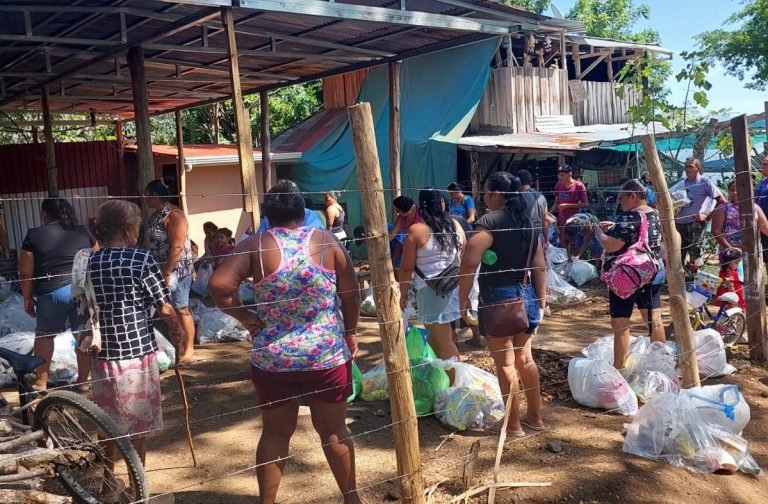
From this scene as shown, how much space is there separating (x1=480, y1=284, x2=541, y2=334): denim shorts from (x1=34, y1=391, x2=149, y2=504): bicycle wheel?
7.31ft

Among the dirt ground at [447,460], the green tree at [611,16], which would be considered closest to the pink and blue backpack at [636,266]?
the dirt ground at [447,460]

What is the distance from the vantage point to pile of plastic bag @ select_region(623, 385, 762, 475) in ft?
12.9

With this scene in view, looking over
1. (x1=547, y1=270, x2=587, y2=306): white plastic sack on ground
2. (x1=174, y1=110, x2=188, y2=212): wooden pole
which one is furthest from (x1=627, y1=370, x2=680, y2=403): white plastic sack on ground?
(x1=174, y1=110, x2=188, y2=212): wooden pole

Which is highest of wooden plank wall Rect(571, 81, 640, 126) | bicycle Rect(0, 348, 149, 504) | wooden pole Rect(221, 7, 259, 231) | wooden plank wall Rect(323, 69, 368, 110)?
wooden plank wall Rect(323, 69, 368, 110)

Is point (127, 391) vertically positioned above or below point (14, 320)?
above

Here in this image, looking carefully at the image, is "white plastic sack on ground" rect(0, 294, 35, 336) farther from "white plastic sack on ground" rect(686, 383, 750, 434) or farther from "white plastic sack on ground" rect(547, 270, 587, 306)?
"white plastic sack on ground" rect(686, 383, 750, 434)

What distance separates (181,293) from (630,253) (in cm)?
375

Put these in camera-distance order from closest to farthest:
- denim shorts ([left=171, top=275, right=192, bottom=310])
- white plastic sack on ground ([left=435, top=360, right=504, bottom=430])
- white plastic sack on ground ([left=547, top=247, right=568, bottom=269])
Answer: white plastic sack on ground ([left=435, top=360, right=504, bottom=430]), denim shorts ([left=171, top=275, right=192, bottom=310]), white plastic sack on ground ([left=547, top=247, right=568, bottom=269])

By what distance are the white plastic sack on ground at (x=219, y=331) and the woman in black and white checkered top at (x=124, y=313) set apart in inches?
155

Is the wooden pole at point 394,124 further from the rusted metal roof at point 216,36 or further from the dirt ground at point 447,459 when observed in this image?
the dirt ground at point 447,459

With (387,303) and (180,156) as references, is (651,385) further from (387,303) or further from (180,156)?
(180,156)

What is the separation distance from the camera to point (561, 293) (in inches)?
359

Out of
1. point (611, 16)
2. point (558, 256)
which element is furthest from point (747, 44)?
point (558, 256)

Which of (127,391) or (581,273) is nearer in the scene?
(127,391)
